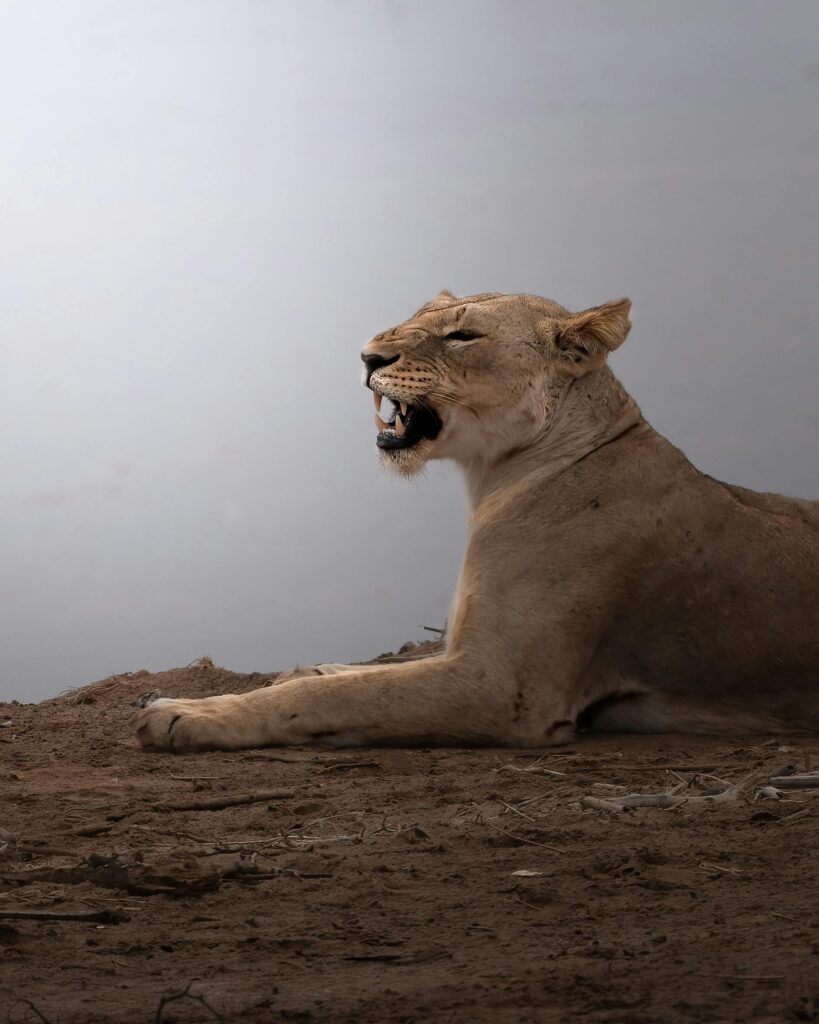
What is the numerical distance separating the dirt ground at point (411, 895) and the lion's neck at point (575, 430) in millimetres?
1775

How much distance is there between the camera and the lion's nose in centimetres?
754

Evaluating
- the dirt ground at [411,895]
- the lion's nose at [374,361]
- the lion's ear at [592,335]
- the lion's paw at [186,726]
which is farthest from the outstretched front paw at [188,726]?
the lion's ear at [592,335]

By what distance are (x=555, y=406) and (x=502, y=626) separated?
4.31ft

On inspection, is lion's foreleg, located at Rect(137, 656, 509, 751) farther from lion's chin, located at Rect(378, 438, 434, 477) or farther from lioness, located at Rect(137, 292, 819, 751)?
lion's chin, located at Rect(378, 438, 434, 477)

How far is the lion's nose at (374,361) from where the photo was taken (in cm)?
754

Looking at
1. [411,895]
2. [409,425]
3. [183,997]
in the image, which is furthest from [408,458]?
[183,997]

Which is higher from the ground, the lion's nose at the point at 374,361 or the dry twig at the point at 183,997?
the lion's nose at the point at 374,361

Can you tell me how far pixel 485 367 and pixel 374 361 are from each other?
599 millimetres

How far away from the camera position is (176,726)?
682 cm

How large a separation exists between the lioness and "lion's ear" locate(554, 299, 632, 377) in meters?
0.01

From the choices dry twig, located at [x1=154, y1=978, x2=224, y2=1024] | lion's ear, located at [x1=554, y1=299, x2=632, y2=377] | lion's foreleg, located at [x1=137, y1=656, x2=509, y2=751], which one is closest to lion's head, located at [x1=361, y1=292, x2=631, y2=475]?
lion's ear, located at [x1=554, y1=299, x2=632, y2=377]

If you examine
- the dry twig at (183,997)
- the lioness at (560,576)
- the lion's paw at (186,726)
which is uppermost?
the lioness at (560,576)

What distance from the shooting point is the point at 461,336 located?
296 inches

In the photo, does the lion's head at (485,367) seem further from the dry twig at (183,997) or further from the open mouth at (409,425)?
the dry twig at (183,997)
